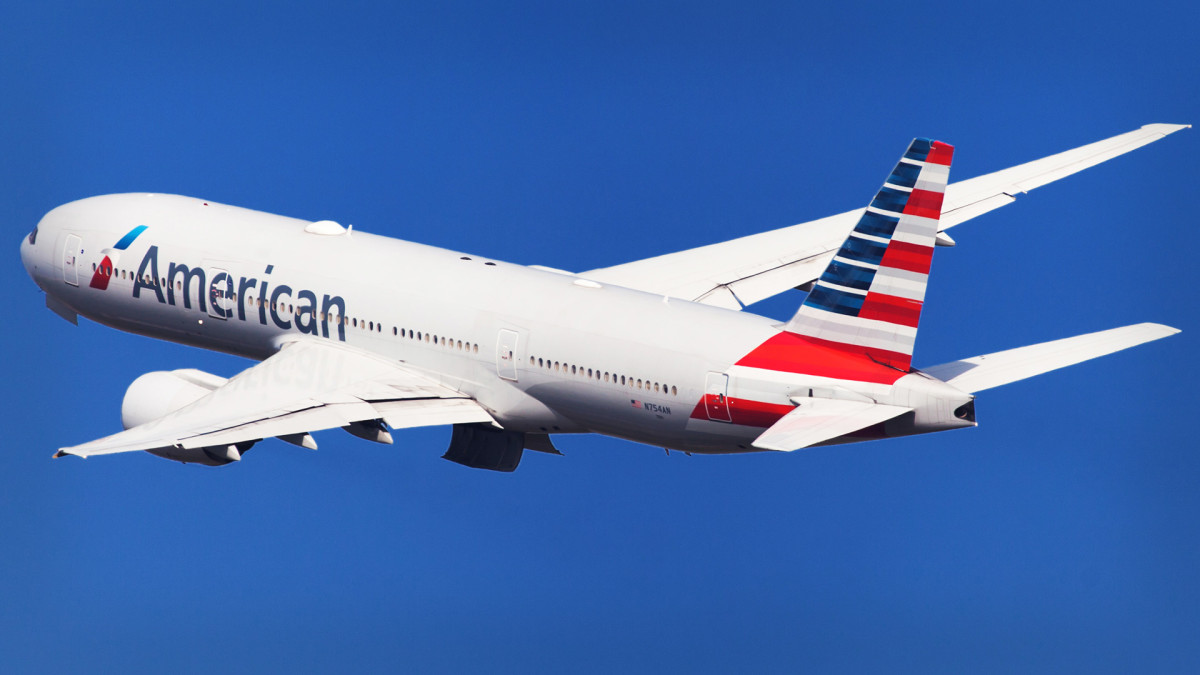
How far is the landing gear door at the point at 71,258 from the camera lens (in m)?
49.9

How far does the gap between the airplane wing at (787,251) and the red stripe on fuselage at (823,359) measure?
7014mm

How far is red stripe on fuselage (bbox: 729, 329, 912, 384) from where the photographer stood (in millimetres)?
39719

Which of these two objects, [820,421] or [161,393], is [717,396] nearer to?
[820,421]

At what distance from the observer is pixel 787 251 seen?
163 feet

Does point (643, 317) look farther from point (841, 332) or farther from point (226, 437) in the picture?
point (226, 437)

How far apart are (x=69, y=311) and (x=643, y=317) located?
16738 millimetres

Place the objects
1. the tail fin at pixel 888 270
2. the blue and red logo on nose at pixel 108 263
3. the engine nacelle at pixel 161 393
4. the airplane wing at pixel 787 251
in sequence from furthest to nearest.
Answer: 1. the blue and red logo on nose at pixel 108 263
2. the airplane wing at pixel 787 251
3. the engine nacelle at pixel 161 393
4. the tail fin at pixel 888 270

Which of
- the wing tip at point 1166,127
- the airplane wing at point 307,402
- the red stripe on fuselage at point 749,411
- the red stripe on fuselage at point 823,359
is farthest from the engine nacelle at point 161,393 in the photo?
the wing tip at point 1166,127

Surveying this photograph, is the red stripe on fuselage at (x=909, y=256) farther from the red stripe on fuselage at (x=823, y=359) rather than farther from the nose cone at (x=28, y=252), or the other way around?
the nose cone at (x=28, y=252)

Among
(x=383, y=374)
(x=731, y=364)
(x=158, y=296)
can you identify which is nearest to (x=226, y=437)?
(x=383, y=374)

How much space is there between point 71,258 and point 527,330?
13.2m

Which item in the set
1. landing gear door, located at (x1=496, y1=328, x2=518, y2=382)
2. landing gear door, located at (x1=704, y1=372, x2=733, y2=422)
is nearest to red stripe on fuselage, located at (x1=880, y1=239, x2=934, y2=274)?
landing gear door, located at (x1=704, y1=372, x2=733, y2=422)

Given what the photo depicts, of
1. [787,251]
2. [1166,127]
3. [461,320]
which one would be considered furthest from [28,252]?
[1166,127]

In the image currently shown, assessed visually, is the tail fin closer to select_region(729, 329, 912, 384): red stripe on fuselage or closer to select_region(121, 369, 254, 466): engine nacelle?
select_region(729, 329, 912, 384): red stripe on fuselage
